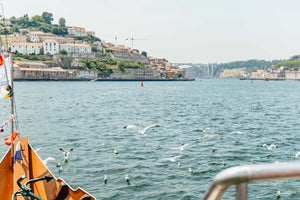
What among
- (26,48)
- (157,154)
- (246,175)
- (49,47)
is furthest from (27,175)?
(49,47)

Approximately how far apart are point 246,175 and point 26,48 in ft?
656

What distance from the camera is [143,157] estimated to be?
19.8 m

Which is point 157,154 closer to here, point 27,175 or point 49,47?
point 27,175

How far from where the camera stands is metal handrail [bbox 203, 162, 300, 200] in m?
1.62

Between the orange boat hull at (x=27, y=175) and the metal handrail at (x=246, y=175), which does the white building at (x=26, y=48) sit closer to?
the orange boat hull at (x=27, y=175)

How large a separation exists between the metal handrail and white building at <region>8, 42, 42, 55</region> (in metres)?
196

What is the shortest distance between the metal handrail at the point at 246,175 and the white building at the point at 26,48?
19588cm

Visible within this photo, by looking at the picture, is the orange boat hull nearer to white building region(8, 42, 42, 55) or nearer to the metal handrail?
the metal handrail

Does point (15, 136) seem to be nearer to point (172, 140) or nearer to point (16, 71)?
point (172, 140)

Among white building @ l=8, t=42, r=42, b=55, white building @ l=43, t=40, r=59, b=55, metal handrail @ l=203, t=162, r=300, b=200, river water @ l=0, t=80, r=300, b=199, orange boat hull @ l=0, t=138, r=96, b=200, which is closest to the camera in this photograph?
metal handrail @ l=203, t=162, r=300, b=200

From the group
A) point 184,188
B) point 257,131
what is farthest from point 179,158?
point 257,131

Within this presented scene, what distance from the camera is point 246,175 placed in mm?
1613

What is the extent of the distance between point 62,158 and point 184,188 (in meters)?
7.20

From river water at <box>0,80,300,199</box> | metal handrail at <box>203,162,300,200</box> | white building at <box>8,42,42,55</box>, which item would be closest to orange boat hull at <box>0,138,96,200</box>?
river water at <box>0,80,300,199</box>
